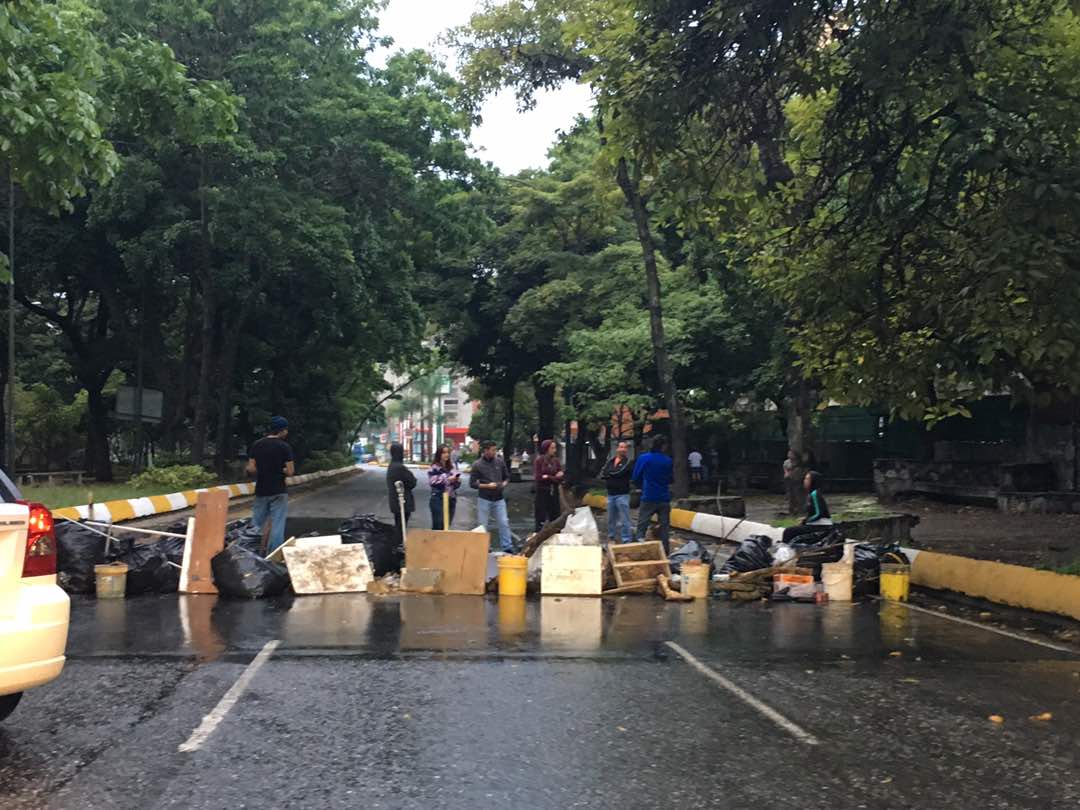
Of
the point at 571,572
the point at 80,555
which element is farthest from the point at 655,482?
the point at 80,555

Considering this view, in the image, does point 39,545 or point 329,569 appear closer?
point 39,545

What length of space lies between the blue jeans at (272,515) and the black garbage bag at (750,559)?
17.2ft

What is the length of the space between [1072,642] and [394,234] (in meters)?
25.8

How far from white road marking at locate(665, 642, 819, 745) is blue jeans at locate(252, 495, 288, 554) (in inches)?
228

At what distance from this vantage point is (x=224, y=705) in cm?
610

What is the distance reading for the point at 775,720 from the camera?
19.4ft

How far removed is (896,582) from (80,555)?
882cm

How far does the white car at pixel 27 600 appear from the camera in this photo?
15.5 feet

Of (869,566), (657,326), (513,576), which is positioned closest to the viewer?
(513,576)

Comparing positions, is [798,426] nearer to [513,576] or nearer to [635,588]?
[635,588]

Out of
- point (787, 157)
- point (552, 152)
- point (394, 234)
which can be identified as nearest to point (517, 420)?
point (552, 152)

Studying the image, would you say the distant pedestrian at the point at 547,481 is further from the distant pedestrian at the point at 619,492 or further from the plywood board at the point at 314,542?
the plywood board at the point at 314,542

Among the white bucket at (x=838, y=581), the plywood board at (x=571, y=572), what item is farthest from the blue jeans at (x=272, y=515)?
the white bucket at (x=838, y=581)

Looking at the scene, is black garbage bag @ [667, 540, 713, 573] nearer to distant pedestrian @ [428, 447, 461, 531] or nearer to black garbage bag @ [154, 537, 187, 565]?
distant pedestrian @ [428, 447, 461, 531]
